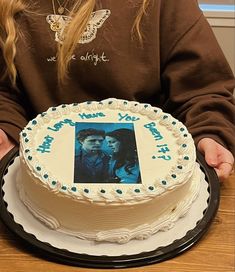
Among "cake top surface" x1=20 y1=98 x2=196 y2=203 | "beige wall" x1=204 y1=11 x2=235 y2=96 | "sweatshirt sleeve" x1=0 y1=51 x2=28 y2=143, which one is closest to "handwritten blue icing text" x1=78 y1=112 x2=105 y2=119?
"cake top surface" x1=20 y1=98 x2=196 y2=203

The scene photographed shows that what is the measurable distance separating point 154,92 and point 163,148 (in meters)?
0.31

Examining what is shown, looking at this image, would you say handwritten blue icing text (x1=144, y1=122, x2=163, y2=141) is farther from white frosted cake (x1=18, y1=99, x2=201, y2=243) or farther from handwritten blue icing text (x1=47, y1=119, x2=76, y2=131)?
handwritten blue icing text (x1=47, y1=119, x2=76, y2=131)

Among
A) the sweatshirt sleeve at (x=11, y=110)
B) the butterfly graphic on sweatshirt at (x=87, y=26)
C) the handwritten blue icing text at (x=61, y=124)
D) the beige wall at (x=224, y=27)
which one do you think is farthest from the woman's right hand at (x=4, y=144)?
the beige wall at (x=224, y=27)

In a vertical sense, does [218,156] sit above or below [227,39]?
above

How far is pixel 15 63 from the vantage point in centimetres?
108

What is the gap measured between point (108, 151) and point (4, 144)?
0.79 feet

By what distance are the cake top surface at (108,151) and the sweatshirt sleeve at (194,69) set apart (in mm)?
155

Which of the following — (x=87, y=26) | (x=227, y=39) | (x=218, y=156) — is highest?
(x=87, y=26)

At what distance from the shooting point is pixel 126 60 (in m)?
1.09

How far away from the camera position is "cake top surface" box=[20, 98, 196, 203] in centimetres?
75

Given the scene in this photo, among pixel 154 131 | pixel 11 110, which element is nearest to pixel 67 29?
pixel 11 110

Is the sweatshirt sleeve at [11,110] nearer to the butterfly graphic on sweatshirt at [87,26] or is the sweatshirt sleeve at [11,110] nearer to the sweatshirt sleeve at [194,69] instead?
the butterfly graphic on sweatshirt at [87,26]

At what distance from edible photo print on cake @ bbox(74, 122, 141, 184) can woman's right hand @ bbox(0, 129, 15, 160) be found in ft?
0.50

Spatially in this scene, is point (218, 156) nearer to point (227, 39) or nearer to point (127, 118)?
point (127, 118)
